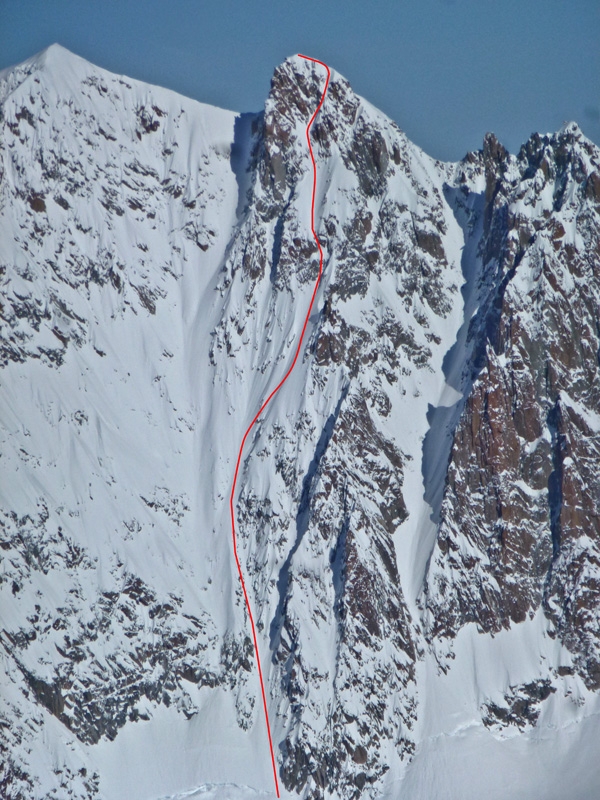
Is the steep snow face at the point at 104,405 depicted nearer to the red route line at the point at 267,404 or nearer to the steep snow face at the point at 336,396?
the red route line at the point at 267,404

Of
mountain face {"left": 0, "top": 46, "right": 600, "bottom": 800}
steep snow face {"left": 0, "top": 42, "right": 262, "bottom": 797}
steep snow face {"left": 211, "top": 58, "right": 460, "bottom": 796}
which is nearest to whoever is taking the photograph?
steep snow face {"left": 0, "top": 42, "right": 262, "bottom": 797}

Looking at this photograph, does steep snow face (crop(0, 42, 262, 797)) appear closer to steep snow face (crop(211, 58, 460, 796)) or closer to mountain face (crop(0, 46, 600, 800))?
mountain face (crop(0, 46, 600, 800))

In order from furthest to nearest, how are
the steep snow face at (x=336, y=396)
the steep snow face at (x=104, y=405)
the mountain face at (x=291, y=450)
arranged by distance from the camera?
the steep snow face at (x=336, y=396) → the mountain face at (x=291, y=450) → the steep snow face at (x=104, y=405)

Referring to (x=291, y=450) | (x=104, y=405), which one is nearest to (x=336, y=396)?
Answer: (x=291, y=450)

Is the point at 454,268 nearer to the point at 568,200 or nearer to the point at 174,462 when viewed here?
the point at 568,200

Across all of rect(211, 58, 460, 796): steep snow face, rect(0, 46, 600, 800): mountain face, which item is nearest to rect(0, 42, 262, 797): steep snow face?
rect(0, 46, 600, 800): mountain face

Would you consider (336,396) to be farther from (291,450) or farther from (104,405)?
(104,405)

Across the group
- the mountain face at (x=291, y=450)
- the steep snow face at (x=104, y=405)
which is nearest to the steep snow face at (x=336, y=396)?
the mountain face at (x=291, y=450)

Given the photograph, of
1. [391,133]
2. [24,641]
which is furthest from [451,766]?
[391,133]
